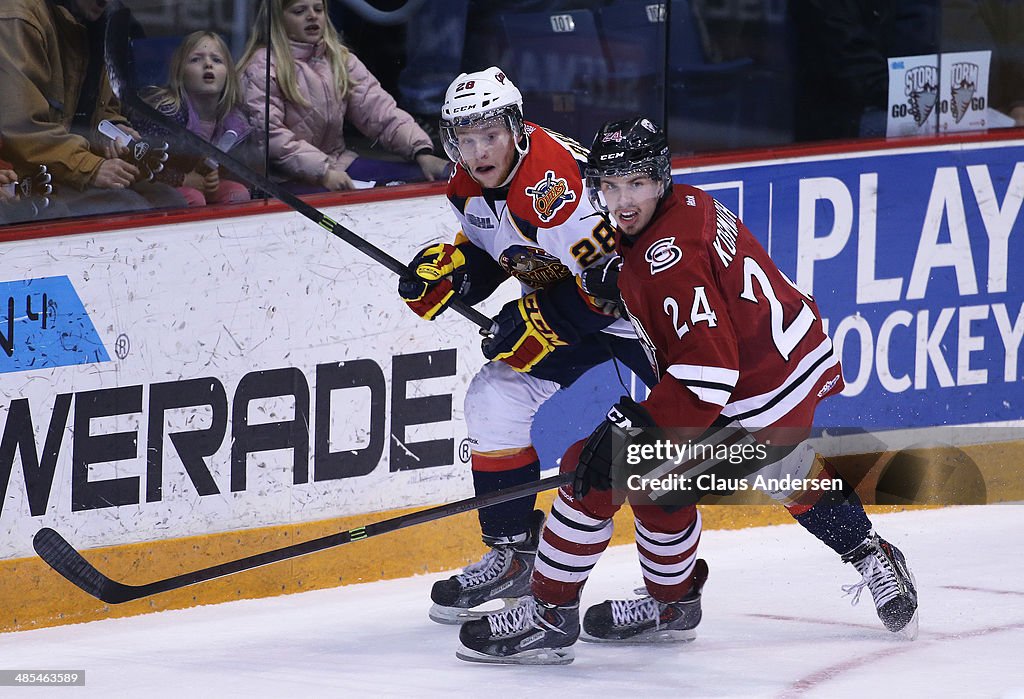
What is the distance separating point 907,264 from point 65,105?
7.87 feet

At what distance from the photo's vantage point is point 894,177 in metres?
4.36

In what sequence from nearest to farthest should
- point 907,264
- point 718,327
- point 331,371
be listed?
point 718,327 → point 331,371 → point 907,264

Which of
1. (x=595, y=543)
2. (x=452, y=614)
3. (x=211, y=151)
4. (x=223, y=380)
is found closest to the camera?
(x=595, y=543)

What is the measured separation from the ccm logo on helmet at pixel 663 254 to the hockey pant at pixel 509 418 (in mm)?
604

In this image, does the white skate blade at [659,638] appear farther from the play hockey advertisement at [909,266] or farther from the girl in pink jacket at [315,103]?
the girl in pink jacket at [315,103]

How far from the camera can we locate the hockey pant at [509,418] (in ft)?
11.2

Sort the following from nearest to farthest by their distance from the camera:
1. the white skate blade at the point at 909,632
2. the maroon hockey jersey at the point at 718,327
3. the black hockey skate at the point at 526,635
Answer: the maroon hockey jersey at the point at 718,327 < the black hockey skate at the point at 526,635 < the white skate blade at the point at 909,632

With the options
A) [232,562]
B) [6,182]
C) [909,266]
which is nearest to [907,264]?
[909,266]

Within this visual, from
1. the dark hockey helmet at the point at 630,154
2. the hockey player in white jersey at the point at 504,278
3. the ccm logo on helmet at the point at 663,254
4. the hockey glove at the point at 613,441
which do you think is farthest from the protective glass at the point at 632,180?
the hockey glove at the point at 613,441

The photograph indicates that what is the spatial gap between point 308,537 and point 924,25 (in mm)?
2351

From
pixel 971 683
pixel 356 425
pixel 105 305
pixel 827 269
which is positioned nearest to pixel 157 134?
pixel 105 305

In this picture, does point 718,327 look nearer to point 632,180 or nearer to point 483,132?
point 632,180

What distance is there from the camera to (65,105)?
3463mm

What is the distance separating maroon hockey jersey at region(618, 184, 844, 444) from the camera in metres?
2.77
